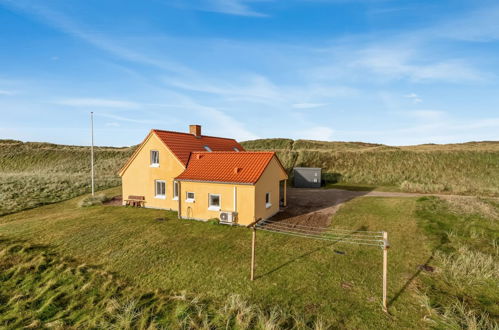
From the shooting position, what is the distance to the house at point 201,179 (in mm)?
17688

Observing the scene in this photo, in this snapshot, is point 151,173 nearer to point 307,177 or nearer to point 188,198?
point 188,198

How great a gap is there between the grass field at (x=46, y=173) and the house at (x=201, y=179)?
565 inches

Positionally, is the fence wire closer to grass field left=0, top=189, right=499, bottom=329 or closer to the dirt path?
grass field left=0, top=189, right=499, bottom=329

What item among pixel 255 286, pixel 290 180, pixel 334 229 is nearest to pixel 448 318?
pixel 255 286

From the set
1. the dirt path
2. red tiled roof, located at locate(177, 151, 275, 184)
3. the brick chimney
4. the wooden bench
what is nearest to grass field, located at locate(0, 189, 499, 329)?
the dirt path

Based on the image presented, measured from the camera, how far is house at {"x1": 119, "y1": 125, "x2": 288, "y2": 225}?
17688mm

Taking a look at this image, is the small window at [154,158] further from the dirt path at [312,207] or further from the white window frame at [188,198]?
the dirt path at [312,207]

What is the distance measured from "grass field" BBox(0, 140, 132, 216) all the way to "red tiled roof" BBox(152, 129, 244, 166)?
56.5ft

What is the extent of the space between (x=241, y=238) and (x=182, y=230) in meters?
4.45

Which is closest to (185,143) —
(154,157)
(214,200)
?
(154,157)

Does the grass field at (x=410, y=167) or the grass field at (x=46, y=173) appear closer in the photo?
the grass field at (x=46, y=173)

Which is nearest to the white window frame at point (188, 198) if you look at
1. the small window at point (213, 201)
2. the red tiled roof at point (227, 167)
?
the red tiled roof at point (227, 167)

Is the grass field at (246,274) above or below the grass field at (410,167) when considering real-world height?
below

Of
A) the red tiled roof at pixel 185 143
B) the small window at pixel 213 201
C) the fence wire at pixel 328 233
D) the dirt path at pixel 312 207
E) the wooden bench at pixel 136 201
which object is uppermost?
the red tiled roof at pixel 185 143
